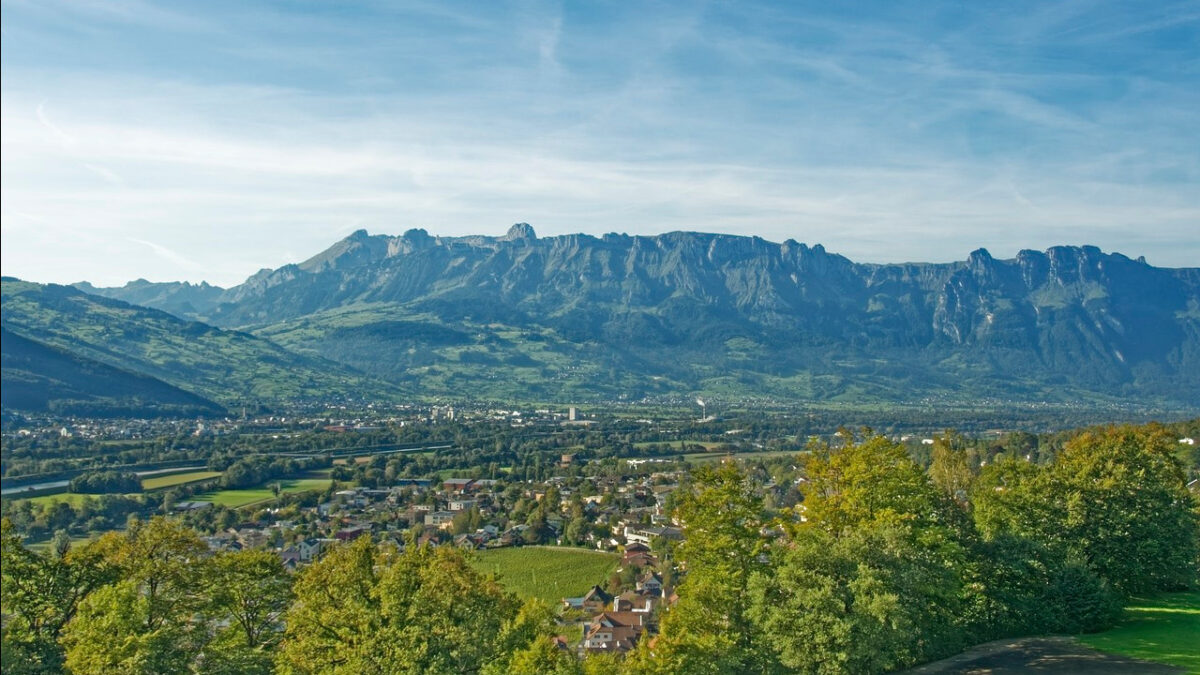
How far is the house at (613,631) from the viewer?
4156cm

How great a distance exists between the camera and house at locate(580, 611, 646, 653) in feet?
136

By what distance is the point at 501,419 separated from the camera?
187875 mm

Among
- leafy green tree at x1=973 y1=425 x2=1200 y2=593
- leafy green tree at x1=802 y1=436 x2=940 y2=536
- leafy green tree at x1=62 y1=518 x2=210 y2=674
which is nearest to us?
leafy green tree at x1=62 y1=518 x2=210 y2=674

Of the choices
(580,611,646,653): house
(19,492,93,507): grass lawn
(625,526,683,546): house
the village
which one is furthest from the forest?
(19,492,93,507): grass lawn

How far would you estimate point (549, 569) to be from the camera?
62188 millimetres

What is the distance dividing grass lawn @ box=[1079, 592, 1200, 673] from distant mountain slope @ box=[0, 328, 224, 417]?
125m

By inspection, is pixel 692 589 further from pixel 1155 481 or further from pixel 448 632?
pixel 1155 481

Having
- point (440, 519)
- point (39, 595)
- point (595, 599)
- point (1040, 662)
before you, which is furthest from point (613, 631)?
point (440, 519)

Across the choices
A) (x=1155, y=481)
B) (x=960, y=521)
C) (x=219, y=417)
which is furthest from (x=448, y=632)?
(x=219, y=417)

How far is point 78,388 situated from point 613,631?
134705mm

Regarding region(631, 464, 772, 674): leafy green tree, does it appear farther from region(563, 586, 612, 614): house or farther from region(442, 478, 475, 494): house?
region(442, 478, 475, 494): house

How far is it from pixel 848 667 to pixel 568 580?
123 ft

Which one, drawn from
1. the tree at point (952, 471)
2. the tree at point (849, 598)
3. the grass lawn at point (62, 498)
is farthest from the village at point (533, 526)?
the tree at point (849, 598)

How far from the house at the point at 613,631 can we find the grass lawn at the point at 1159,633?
18.8m
